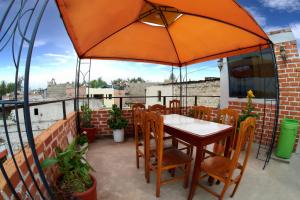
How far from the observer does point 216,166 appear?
1867mm

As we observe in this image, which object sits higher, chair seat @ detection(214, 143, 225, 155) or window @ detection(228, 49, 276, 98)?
window @ detection(228, 49, 276, 98)

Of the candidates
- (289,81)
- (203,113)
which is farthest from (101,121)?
(289,81)

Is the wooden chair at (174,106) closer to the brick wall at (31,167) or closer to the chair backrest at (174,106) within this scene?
the chair backrest at (174,106)

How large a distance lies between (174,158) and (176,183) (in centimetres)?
39

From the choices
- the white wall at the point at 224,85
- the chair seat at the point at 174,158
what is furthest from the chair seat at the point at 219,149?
the white wall at the point at 224,85

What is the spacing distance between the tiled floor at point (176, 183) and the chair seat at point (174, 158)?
1.17 ft

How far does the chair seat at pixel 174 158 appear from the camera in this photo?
6.44ft

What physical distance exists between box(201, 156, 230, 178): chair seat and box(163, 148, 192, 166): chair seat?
0.20m


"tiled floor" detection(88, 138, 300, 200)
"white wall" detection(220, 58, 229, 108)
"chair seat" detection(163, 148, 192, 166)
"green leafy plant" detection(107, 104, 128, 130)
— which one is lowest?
"tiled floor" detection(88, 138, 300, 200)

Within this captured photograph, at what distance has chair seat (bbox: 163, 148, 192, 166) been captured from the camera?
1962 mm

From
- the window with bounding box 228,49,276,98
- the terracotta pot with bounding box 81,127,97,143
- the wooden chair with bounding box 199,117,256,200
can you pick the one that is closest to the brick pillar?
the window with bounding box 228,49,276,98

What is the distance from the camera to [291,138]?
2695mm

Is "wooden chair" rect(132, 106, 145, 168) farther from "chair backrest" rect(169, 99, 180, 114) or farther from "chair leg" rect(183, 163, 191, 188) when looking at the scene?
"chair backrest" rect(169, 99, 180, 114)

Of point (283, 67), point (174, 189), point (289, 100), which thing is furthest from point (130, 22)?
point (289, 100)
